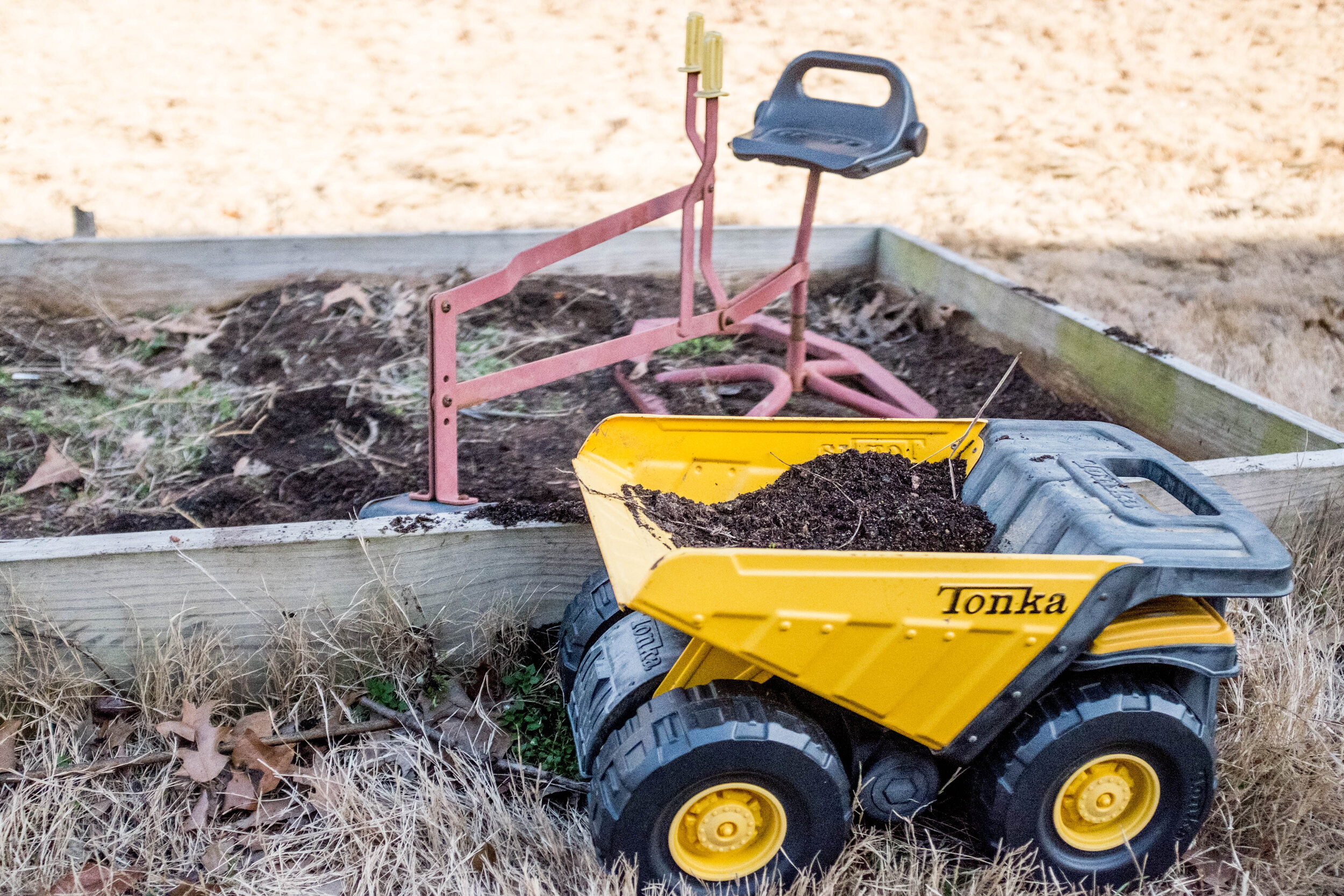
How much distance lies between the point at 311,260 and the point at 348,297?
0.85ft

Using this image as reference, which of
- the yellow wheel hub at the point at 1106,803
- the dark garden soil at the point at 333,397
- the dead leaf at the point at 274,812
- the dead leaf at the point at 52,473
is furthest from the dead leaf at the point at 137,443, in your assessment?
the yellow wheel hub at the point at 1106,803

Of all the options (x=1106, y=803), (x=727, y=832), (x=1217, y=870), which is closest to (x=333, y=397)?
(x=727, y=832)

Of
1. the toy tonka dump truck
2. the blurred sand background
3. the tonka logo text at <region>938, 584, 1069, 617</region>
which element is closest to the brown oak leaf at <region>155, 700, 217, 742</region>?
the toy tonka dump truck

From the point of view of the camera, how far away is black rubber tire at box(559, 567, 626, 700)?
1777 millimetres

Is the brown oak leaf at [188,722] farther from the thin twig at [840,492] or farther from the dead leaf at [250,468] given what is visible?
the thin twig at [840,492]

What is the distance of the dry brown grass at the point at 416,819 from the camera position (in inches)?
61.5

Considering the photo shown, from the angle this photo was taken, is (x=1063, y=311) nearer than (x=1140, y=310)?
Yes

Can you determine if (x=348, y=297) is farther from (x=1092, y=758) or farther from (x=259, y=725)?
(x=1092, y=758)

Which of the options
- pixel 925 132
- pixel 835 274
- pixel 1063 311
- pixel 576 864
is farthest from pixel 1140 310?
pixel 576 864

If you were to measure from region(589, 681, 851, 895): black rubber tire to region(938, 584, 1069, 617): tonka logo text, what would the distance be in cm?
28

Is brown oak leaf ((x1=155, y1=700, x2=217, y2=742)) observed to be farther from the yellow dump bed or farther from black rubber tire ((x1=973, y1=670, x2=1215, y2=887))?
black rubber tire ((x1=973, y1=670, x2=1215, y2=887))

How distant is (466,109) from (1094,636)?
16.4ft

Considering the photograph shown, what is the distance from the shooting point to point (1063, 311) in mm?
2959

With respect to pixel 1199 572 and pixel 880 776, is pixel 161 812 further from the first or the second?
pixel 1199 572
